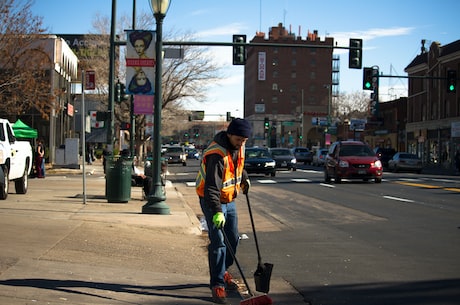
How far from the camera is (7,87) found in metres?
31.3

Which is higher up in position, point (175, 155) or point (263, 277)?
point (263, 277)

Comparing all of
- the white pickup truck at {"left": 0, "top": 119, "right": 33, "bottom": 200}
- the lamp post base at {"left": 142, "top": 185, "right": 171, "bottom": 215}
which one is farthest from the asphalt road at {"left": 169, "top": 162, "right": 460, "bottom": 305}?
the white pickup truck at {"left": 0, "top": 119, "right": 33, "bottom": 200}

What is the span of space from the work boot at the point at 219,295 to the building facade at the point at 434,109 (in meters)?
53.5

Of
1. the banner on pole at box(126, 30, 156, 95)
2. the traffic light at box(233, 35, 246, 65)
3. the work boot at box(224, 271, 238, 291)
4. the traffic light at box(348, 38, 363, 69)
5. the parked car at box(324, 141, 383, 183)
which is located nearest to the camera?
the work boot at box(224, 271, 238, 291)

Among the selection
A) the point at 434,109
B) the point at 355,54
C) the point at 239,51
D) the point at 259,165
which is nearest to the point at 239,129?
the point at 239,51

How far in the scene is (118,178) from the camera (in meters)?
17.4

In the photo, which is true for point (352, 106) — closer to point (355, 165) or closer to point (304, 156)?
point (304, 156)

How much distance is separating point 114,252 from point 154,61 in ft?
26.6

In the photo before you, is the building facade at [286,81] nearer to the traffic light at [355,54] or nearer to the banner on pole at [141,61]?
the traffic light at [355,54]

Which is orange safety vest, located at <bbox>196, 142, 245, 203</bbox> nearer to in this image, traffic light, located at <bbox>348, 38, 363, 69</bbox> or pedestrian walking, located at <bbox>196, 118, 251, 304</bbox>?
pedestrian walking, located at <bbox>196, 118, 251, 304</bbox>

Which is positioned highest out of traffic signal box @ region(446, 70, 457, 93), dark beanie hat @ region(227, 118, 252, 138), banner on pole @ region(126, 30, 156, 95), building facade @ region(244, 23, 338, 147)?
building facade @ region(244, 23, 338, 147)

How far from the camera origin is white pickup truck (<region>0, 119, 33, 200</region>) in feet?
53.2

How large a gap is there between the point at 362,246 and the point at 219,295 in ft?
15.5

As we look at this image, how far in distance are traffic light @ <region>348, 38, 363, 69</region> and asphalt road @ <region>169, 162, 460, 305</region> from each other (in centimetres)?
711
